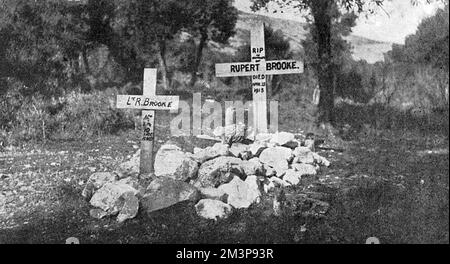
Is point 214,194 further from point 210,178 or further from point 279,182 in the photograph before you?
point 279,182

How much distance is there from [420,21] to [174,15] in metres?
4.48

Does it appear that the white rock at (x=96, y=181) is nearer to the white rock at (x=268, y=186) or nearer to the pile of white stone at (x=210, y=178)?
the pile of white stone at (x=210, y=178)

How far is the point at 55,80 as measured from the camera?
10398 mm

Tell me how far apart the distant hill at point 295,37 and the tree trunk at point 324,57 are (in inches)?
24.2

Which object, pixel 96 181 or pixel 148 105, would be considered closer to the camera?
pixel 96 181

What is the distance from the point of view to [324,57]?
8.57 meters

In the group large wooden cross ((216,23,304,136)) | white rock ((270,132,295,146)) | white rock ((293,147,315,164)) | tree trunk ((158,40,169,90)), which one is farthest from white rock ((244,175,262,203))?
tree trunk ((158,40,169,90))

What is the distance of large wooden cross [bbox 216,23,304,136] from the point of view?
7938 mm

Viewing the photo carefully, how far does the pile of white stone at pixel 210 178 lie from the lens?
585cm

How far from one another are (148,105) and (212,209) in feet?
6.76

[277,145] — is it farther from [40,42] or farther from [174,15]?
[40,42]

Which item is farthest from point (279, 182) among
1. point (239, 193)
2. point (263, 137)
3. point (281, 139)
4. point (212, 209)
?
point (263, 137)
